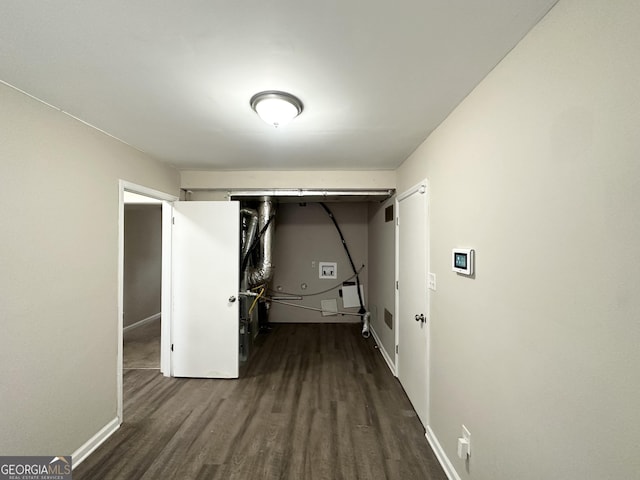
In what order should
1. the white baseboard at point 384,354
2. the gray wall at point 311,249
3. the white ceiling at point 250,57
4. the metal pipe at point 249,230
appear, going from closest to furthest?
1. the white ceiling at point 250,57
2. the white baseboard at point 384,354
3. the metal pipe at point 249,230
4. the gray wall at point 311,249

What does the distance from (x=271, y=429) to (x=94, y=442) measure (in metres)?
1.27

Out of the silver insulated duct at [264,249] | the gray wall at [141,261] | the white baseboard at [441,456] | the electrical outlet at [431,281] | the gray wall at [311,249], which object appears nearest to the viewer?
the white baseboard at [441,456]

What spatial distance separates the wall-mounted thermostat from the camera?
53.6 inches

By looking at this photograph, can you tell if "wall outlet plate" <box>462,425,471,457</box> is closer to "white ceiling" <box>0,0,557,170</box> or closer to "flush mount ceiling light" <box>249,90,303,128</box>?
"white ceiling" <box>0,0,557,170</box>

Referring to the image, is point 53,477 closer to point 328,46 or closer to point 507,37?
point 328,46

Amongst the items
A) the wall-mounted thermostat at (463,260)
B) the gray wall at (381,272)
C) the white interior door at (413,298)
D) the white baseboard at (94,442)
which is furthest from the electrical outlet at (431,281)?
the white baseboard at (94,442)

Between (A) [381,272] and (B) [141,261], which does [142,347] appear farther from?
(A) [381,272]

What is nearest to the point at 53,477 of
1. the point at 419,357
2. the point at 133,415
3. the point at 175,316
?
the point at 133,415

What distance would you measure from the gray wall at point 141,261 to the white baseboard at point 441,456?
4788mm

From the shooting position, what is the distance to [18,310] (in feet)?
4.40

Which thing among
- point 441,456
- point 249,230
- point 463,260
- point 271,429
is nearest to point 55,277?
point 271,429

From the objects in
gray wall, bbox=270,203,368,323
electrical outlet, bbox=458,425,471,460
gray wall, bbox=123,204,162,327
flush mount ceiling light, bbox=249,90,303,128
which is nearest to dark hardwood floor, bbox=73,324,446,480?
electrical outlet, bbox=458,425,471,460

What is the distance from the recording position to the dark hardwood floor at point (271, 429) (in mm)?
1629

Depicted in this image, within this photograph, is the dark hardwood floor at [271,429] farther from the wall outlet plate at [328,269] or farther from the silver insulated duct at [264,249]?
the wall outlet plate at [328,269]
